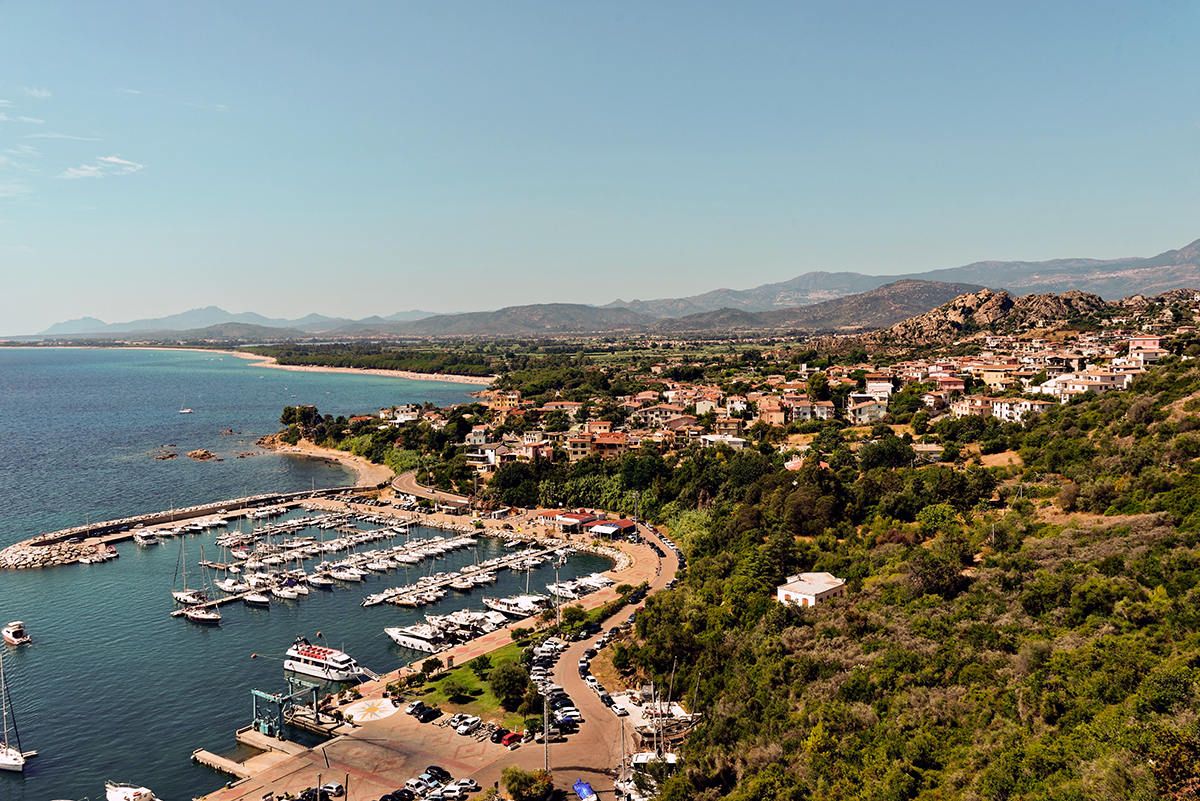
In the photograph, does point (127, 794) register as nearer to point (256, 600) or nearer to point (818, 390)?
point (256, 600)

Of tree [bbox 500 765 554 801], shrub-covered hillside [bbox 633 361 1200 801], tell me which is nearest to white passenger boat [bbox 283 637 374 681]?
shrub-covered hillside [bbox 633 361 1200 801]

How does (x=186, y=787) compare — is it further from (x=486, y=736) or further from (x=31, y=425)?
(x=31, y=425)

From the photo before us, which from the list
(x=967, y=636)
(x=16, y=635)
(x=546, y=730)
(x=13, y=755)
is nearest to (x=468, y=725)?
(x=546, y=730)

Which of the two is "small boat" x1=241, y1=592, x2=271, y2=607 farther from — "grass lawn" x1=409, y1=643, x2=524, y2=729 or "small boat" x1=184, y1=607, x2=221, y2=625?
"grass lawn" x1=409, y1=643, x2=524, y2=729

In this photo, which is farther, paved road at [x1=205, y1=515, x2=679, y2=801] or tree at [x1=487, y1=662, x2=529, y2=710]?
tree at [x1=487, y1=662, x2=529, y2=710]

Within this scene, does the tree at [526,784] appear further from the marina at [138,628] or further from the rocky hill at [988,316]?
the rocky hill at [988,316]

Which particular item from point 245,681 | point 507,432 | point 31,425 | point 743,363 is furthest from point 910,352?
point 31,425
